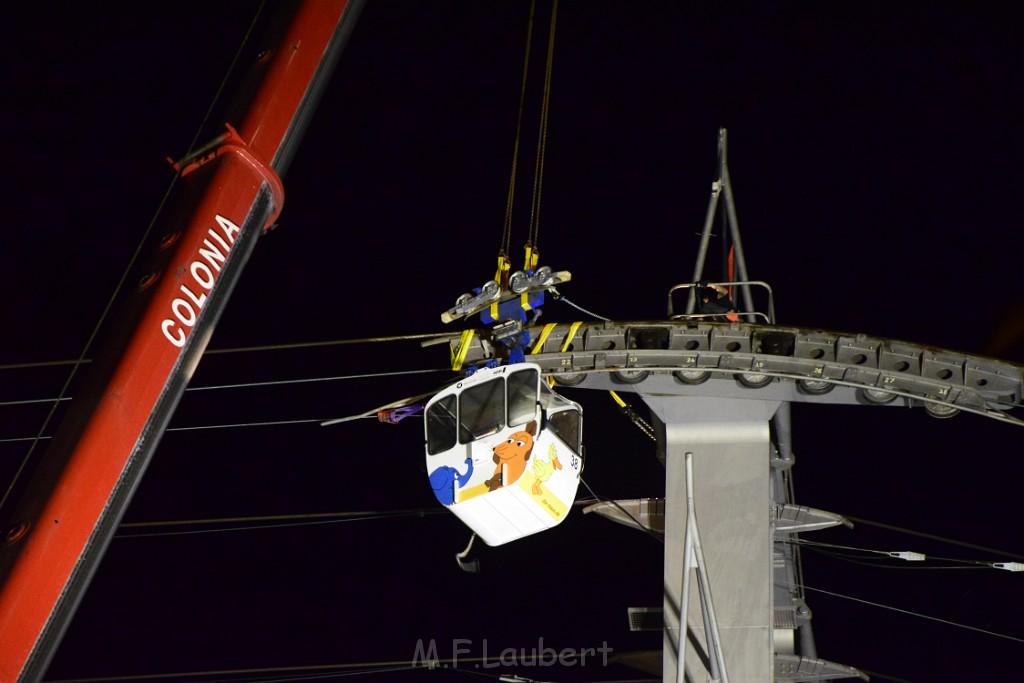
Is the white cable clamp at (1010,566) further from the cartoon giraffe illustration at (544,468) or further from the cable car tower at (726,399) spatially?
the cartoon giraffe illustration at (544,468)

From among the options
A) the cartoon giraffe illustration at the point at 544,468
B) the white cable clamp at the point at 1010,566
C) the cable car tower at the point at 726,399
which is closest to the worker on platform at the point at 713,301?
the cable car tower at the point at 726,399

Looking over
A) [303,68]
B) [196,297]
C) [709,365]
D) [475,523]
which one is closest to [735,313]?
[709,365]

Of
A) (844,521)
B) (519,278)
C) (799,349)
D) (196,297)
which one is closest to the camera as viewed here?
(196,297)

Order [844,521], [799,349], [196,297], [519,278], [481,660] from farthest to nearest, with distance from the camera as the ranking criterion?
[481,660]
[844,521]
[799,349]
[519,278]
[196,297]

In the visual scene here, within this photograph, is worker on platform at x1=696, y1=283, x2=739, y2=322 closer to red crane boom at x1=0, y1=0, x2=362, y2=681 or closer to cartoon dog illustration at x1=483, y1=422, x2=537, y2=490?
cartoon dog illustration at x1=483, y1=422, x2=537, y2=490

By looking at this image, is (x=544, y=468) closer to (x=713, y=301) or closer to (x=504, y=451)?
(x=504, y=451)

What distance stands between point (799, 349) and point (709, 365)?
3.10 ft

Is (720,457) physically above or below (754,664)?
above

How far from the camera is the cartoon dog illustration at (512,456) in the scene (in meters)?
14.1

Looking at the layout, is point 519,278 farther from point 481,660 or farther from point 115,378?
point 481,660

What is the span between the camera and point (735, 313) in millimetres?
17062

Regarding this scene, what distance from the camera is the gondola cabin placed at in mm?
14172

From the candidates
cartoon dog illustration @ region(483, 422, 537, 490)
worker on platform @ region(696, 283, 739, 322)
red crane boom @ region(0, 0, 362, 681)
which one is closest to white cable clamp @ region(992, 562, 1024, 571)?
worker on platform @ region(696, 283, 739, 322)

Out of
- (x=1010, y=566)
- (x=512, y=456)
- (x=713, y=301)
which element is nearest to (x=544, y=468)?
(x=512, y=456)
